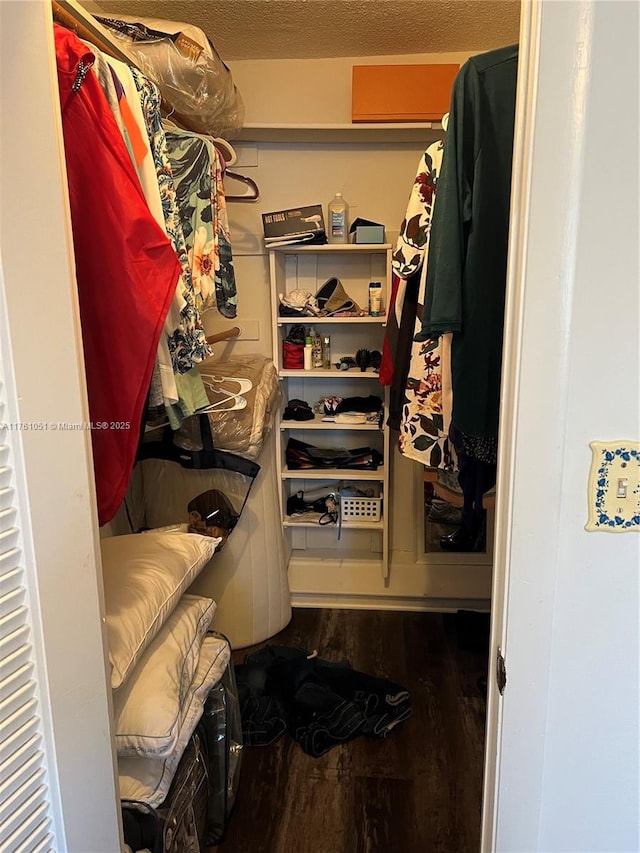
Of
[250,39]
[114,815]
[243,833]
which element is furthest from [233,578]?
[250,39]

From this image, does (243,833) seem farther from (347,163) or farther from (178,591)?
(347,163)

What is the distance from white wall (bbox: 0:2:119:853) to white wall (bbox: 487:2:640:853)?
2.00 feet

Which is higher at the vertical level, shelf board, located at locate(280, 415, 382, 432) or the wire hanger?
the wire hanger

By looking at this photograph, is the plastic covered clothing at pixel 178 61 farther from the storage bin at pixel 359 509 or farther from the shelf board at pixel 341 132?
the storage bin at pixel 359 509

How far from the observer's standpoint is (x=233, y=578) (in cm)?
253

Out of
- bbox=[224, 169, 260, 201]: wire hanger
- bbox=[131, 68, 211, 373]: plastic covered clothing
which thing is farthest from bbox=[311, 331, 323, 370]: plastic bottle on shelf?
bbox=[131, 68, 211, 373]: plastic covered clothing

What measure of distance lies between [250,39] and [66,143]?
5.24ft

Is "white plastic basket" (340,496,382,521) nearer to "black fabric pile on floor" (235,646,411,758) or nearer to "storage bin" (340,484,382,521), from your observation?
"storage bin" (340,484,382,521)

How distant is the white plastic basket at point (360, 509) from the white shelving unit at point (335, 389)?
0.02 metres

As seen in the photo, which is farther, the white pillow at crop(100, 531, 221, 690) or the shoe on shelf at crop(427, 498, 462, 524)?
the shoe on shelf at crop(427, 498, 462, 524)

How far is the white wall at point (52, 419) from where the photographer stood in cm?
76

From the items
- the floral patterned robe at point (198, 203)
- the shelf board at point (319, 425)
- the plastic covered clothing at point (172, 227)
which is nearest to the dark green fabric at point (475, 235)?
the plastic covered clothing at point (172, 227)

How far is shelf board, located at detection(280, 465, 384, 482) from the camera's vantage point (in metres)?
2.69

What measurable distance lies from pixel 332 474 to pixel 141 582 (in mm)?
1398
